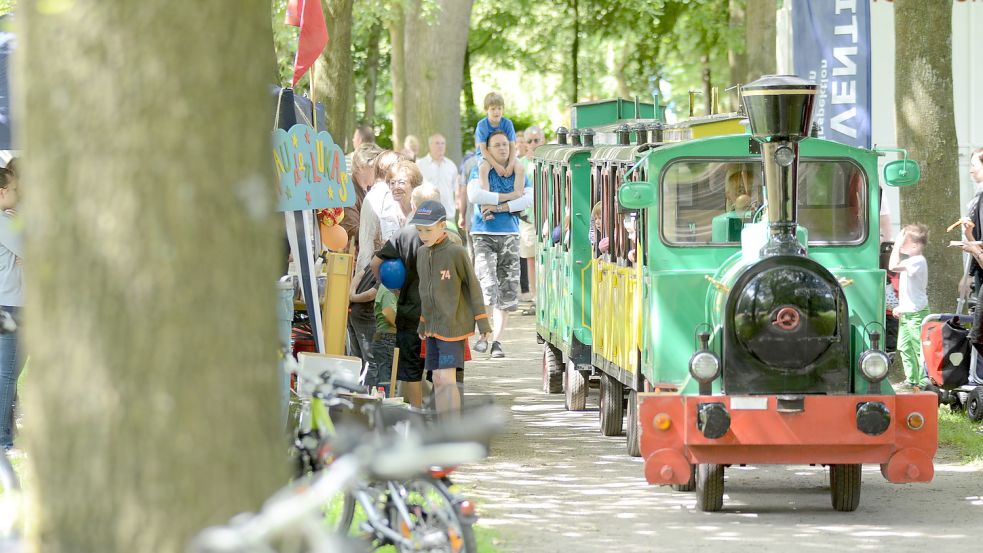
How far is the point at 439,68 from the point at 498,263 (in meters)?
11.5

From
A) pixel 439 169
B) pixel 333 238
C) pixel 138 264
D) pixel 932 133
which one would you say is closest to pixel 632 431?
pixel 333 238

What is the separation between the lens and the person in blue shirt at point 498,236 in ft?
52.4

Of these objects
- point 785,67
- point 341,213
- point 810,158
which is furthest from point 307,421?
point 785,67

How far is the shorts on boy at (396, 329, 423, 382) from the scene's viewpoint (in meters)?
10.9

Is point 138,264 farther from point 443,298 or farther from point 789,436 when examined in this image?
point 443,298

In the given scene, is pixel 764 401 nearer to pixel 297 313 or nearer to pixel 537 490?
pixel 537 490

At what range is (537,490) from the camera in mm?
9625

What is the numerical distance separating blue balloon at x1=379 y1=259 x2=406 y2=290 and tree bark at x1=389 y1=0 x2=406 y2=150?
19148mm

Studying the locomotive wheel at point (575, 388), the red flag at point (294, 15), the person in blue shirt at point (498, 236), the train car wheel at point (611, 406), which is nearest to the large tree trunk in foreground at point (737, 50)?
the person in blue shirt at point (498, 236)

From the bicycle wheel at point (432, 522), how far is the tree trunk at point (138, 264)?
2081 millimetres

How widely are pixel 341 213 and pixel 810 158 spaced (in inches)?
146

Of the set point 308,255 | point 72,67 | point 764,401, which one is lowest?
point 764,401

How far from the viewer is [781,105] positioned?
8758 millimetres

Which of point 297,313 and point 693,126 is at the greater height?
point 693,126
